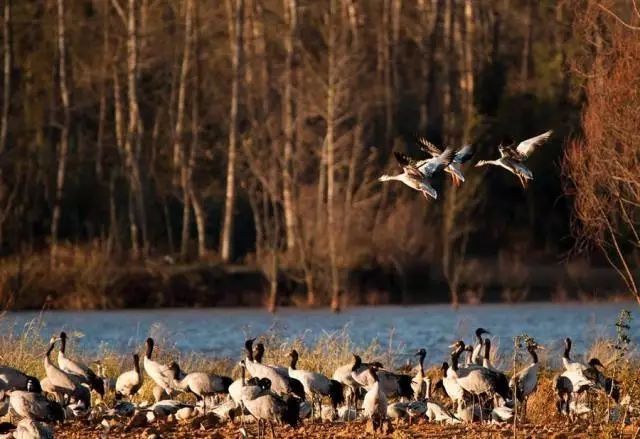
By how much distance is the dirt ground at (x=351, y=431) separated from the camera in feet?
51.9

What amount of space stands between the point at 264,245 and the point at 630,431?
30236 mm

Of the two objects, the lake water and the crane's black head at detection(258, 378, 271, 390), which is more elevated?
the lake water

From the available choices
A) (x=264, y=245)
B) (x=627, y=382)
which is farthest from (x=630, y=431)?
(x=264, y=245)

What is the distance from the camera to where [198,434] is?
660 inches

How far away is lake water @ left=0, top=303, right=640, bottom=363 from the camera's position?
107ft

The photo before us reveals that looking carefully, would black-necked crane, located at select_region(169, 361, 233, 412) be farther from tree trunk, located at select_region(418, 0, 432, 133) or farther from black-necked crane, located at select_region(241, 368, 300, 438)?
tree trunk, located at select_region(418, 0, 432, 133)

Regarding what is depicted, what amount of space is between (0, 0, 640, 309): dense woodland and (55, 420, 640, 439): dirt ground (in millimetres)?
21926

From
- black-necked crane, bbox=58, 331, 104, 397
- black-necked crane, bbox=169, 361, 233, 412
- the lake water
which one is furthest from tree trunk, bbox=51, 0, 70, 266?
black-necked crane, bbox=169, 361, 233, 412

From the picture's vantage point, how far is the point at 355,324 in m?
38.1

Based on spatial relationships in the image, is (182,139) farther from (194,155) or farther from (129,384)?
(129,384)

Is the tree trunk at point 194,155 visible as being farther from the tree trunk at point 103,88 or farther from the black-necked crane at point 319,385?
the black-necked crane at point 319,385

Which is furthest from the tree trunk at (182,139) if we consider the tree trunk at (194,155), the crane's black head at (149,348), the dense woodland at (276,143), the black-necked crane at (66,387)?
the black-necked crane at (66,387)

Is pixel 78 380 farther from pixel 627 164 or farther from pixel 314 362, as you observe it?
pixel 627 164

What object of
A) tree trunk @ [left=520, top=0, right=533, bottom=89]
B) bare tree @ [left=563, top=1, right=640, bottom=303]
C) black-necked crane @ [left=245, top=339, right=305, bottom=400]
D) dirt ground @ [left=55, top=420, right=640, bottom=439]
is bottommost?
dirt ground @ [left=55, top=420, right=640, bottom=439]
